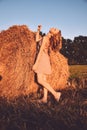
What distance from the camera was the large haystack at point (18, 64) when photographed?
1008 centimetres

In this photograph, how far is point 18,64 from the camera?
1034cm

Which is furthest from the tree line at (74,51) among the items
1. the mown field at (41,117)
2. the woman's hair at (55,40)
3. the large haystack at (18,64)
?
the mown field at (41,117)

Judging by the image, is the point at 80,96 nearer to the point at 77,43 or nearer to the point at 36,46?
the point at 36,46

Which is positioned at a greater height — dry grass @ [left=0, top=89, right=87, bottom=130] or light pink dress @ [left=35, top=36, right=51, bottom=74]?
light pink dress @ [left=35, top=36, right=51, bottom=74]

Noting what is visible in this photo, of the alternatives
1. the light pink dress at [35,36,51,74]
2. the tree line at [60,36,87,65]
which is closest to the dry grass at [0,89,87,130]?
the light pink dress at [35,36,51,74]

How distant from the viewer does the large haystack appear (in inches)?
397

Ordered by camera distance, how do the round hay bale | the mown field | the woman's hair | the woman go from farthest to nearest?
1. the round hay bale
2. the woman's hair
3. the woman
4. the mown field

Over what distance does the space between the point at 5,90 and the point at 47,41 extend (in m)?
1.73

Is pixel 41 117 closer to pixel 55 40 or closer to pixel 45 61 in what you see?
pixel 45 61

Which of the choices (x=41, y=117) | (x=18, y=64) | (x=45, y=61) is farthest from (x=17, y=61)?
(x=41, y=117)

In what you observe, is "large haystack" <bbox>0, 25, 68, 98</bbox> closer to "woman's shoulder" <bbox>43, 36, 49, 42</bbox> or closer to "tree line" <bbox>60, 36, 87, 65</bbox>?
"woman's shoulder" <bbox>43, 36, 49, 42</bbox>

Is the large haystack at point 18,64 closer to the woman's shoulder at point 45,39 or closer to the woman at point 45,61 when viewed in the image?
the woman at point 45,61

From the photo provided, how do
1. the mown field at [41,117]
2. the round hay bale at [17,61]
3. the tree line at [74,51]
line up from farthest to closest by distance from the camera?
1. the tree line at [74,51]
2. the round hay bale at [17,61]
3. the mown field at [41,117]

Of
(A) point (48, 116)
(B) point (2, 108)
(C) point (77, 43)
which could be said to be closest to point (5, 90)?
(B) point (2, 108)
